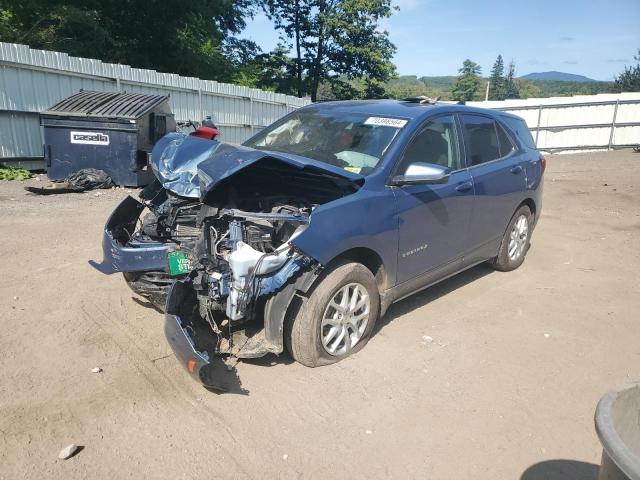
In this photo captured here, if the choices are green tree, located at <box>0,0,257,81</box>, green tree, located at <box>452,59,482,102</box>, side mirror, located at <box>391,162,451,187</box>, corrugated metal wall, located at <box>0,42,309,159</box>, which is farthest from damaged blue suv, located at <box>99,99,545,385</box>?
green tree, located at <box>452,59,482,102</box>

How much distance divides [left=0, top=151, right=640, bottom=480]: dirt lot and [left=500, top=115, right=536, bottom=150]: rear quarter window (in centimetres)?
175

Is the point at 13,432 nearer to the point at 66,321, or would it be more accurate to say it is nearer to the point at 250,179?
the point at 66,321

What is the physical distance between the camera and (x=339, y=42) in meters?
33.8

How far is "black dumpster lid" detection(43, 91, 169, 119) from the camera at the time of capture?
8906 mm

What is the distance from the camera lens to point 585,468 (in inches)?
105

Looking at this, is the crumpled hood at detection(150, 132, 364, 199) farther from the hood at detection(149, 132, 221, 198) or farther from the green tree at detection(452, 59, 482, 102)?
the green tree at detection(452, 59, 482, 102)

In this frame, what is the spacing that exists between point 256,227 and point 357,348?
1.24 m

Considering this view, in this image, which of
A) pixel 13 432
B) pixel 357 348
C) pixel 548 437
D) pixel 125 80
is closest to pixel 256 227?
pixel 357 348

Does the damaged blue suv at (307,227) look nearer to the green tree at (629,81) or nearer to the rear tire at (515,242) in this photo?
the rear tire at (515,242)

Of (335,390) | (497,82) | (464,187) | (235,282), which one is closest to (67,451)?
(235,282)

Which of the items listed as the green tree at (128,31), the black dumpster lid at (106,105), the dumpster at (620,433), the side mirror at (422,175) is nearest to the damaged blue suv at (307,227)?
the side mirror at (422,175)

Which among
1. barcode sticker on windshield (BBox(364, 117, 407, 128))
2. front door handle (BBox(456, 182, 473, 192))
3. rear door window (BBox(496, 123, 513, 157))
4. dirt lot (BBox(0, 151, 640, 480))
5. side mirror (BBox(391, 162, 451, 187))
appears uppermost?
barcode sticker on windshield (BBox(364, 117, 407, 128))

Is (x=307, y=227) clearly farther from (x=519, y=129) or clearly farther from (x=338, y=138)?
(x=519, y=129)

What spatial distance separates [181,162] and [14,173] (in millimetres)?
7635
